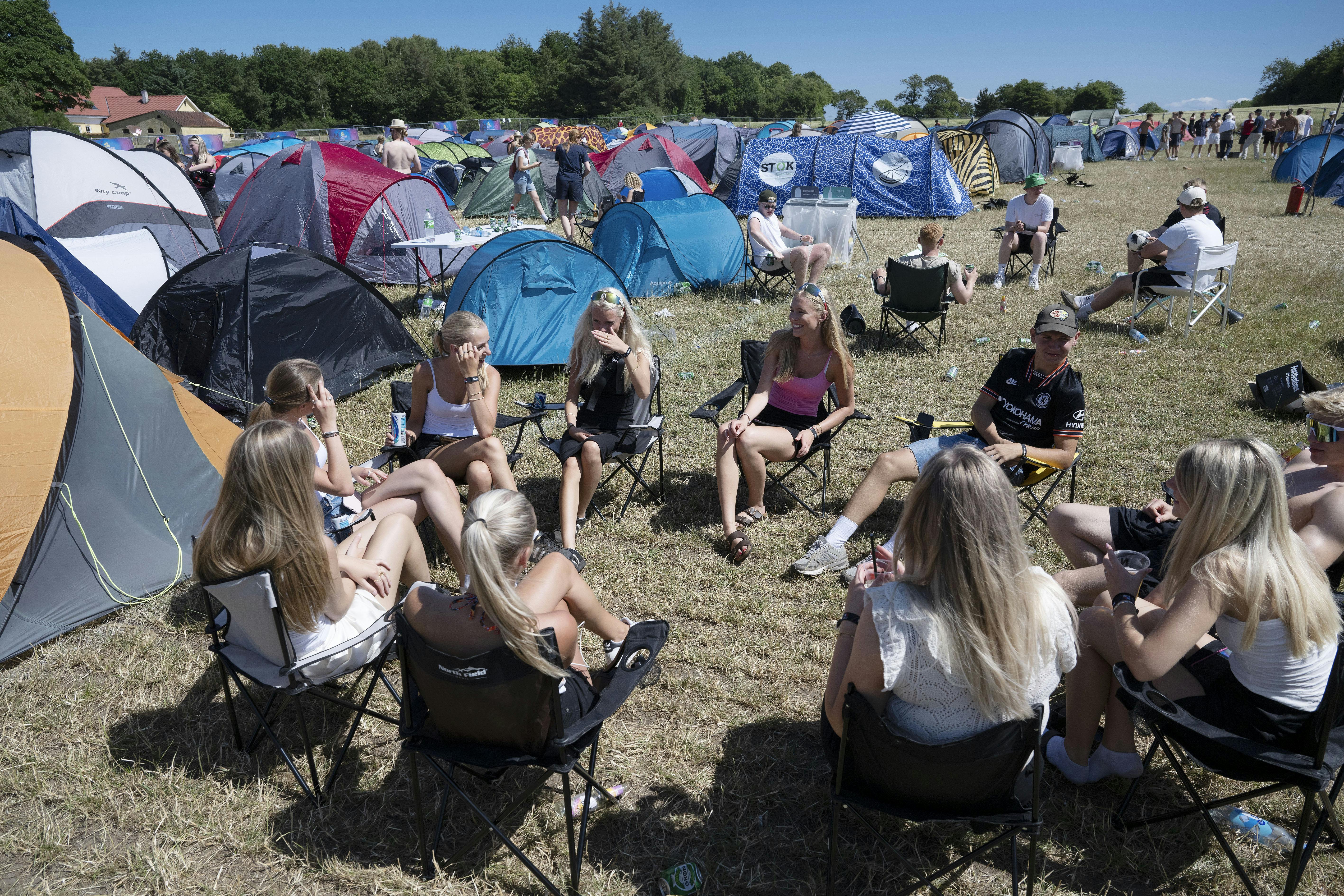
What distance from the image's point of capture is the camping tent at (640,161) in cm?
1686

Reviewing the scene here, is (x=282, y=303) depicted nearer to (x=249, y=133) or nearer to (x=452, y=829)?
(x=452, y=829)

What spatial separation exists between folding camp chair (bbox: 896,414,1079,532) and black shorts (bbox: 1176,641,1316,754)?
150cm

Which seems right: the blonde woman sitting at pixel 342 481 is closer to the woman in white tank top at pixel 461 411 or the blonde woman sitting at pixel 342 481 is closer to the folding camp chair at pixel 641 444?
the woman in white tank top at pixel 461 411

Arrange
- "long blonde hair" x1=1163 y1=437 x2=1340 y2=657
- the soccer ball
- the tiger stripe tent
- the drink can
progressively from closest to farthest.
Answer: "long blonde hair" x1=1163 y1=437 x2=1340 y2=657
the drink can
the soccer ball
the tiger stripe tent

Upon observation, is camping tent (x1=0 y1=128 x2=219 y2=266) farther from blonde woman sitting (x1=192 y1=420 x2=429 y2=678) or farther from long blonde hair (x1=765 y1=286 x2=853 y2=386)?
blonde woman sitting (x1=192 y1=420 x2=429 y2=678)

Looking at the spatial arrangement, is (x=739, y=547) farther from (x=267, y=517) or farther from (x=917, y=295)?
(x=917, y=295)

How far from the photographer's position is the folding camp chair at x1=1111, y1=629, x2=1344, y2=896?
1934mm

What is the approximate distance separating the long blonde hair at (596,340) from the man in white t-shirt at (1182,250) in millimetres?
5213

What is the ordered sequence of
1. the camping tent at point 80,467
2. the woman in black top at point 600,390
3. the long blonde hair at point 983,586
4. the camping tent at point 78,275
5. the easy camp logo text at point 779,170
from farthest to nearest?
the easy camp logo text at point 779,170 < the camping tent at point 78,275 < the woman in black top at point 600,390 < the camping tent at point 80,467 < the long blonde hair at point 983,586

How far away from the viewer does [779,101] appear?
77375 mm

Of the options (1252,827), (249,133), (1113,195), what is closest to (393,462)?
(1252,827)

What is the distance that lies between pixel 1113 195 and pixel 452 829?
18.8 m

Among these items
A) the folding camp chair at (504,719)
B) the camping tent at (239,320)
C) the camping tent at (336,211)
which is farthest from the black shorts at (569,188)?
the folding camp chair at (504,719)

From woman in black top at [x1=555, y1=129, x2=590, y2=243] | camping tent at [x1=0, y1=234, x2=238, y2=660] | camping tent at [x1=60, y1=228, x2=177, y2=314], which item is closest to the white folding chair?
camping tent at [x1=0, y1=234, x2=238, y2=660]
